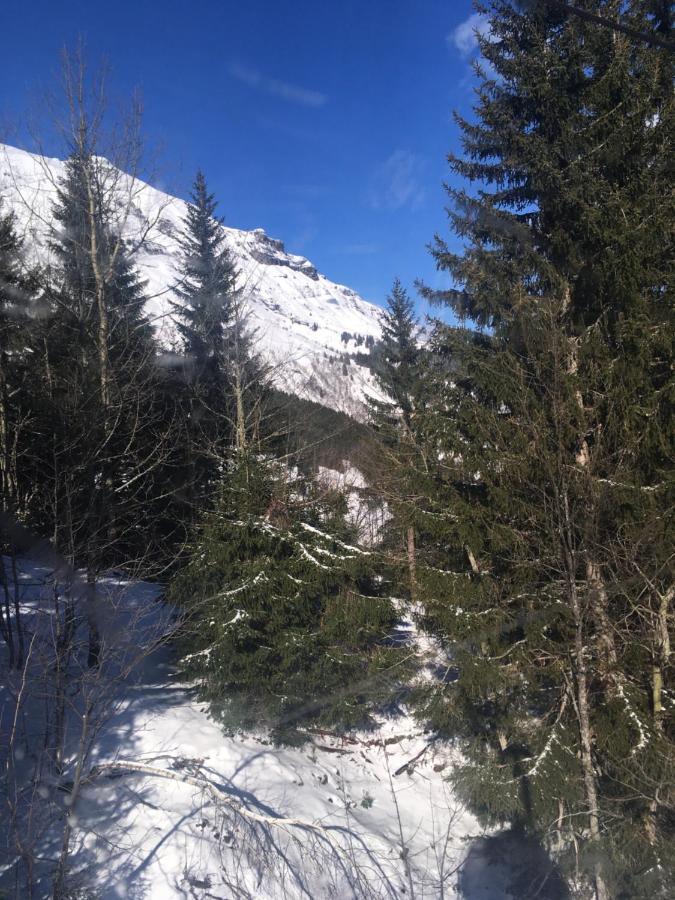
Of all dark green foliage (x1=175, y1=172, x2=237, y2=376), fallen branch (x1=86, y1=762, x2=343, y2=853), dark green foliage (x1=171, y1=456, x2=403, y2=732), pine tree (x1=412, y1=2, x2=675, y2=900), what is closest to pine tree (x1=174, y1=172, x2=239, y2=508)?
dark green foliage (x1=175, y1=172, x2=237, y2=376)

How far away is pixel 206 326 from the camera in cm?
1616

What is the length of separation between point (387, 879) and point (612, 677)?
3.76 m

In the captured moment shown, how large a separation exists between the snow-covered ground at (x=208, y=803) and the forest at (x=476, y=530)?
0.09 m

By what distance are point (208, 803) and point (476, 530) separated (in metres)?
5.08

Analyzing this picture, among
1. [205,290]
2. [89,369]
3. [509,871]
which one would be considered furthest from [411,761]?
[205,290]

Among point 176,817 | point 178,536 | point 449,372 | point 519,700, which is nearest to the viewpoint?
point 176,817

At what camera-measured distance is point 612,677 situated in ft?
22.7

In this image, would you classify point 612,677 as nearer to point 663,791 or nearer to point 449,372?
point 663,791

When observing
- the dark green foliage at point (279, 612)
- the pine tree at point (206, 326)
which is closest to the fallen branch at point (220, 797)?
the dark green foliage at point (279, 612)

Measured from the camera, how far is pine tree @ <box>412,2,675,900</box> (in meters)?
6.54

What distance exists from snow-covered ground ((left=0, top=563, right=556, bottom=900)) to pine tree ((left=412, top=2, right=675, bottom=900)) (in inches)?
45.0

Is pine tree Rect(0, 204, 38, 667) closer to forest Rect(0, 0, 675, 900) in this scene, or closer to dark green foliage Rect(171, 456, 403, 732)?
forest Rect(0, 0, 675, 900)

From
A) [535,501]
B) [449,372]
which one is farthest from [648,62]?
[535,501]

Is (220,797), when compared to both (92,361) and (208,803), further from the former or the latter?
(92,361)
